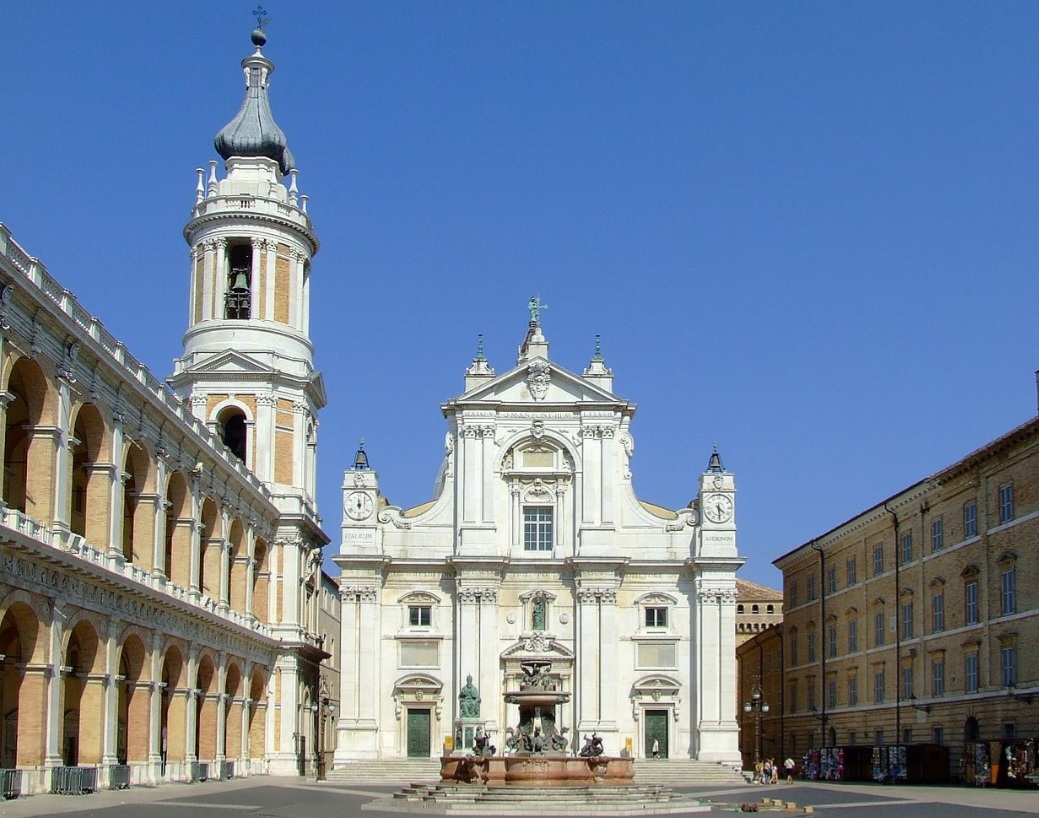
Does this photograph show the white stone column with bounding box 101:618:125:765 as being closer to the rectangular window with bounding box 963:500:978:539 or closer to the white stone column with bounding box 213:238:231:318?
the white stone column with bounding box 213:238:231:318

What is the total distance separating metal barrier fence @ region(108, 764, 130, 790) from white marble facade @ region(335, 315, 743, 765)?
23812 millimetres

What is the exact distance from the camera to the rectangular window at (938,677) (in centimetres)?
6059

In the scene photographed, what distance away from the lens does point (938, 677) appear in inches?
2411

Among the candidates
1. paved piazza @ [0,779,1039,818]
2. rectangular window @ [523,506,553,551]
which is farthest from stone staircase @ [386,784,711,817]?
rectangular window @ [523,506,553,551]

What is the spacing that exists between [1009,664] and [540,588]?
81.1 ft

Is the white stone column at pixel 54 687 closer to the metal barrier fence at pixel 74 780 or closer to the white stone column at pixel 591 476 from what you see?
the metal barrier fence at pixel 74 780

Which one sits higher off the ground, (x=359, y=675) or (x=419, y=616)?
(x=419, y=616)

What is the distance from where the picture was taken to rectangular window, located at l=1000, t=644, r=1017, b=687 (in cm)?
5288

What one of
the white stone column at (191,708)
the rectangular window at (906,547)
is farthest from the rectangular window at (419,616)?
the rectangular window at (906,547)

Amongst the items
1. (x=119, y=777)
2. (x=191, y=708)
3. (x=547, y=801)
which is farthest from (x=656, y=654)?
(x=547, y=801)

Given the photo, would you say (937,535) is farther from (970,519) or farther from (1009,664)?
(1009,664)

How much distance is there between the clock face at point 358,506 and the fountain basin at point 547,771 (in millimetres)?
29191

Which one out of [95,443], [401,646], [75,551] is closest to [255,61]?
[401,646]

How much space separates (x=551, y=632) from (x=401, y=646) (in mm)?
7150
